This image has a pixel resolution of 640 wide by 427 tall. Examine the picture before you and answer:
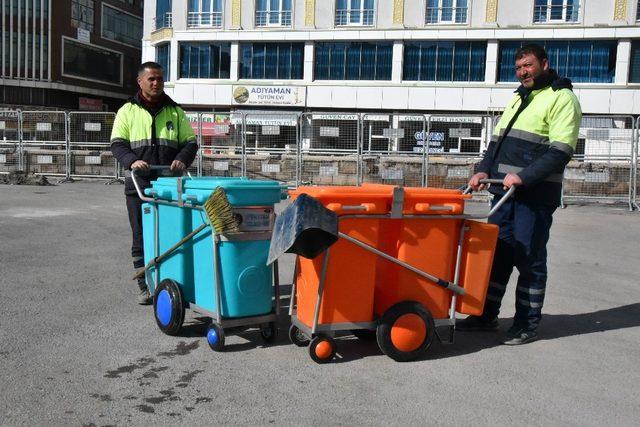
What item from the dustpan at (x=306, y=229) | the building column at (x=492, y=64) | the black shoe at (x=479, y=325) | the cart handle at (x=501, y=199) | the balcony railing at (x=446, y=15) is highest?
the balcony railing at (x=446, y=15)

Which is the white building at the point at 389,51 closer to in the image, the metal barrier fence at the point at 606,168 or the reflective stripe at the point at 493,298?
the metal barrier fence at the point at 606,168

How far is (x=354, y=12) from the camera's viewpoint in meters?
35.5

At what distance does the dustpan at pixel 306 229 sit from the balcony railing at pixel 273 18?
114ft

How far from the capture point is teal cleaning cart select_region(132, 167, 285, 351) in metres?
3.90

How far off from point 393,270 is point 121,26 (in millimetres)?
56194

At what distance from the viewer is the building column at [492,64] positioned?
33.4 m

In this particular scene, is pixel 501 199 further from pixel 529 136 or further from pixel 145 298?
pixel 145 298

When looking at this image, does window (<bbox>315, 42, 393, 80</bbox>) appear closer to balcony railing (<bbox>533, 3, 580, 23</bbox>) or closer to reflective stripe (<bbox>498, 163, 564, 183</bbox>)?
balcony railing (<bbox>533, 3, 580, 23</bbox>)

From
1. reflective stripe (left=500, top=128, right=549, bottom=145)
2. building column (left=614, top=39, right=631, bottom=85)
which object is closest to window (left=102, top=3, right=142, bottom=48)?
building column (left=614, top=39, right=631, bottom=85)

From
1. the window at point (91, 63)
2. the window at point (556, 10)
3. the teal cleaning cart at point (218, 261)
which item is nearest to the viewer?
the teal cleaning cart at point (218, 261)

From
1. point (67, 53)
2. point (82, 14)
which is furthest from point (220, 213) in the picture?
point (82, 14)

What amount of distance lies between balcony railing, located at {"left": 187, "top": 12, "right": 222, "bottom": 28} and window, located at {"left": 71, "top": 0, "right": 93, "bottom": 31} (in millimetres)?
16510

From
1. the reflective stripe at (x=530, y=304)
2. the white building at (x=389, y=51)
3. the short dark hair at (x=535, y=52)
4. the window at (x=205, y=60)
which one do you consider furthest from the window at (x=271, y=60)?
the reflective stripe at (x=530, y=304)

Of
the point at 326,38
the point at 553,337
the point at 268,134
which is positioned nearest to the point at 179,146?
the point at 553,337
